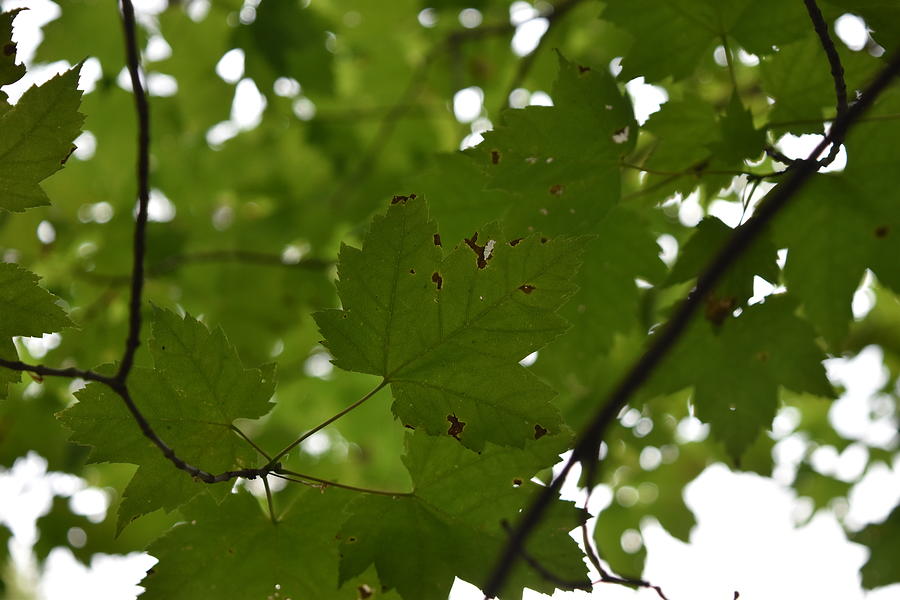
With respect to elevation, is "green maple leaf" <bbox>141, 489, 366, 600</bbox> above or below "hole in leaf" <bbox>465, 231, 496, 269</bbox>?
below

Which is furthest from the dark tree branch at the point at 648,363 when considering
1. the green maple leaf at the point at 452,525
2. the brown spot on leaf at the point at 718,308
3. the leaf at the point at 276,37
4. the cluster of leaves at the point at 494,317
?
the leaf at the point at 276,37

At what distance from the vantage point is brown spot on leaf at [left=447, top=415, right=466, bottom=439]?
104cm

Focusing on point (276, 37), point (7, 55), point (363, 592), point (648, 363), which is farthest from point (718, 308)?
point (276, 37)

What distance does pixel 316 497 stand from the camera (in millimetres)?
1176

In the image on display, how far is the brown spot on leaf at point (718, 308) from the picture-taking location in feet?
4.38

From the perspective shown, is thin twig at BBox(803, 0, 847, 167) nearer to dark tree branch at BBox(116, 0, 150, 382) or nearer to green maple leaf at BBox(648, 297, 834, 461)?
green maple leaf at BBox(648, 297, 834, 461)

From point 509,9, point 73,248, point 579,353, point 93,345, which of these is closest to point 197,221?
point 73,248

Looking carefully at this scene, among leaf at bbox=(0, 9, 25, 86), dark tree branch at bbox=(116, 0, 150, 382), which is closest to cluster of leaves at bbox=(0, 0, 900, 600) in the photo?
leaf at bbox=(0, 9, 25, 86)

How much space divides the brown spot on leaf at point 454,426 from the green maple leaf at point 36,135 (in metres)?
0.66

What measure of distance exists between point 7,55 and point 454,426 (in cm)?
82

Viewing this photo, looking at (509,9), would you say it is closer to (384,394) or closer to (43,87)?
(384,394)

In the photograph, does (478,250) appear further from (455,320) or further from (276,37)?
(276,37)

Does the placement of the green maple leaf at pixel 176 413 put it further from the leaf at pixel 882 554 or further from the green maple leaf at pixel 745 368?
the leaf at pixel 882 554

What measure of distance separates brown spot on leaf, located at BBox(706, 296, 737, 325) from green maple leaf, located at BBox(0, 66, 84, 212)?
42.4 inches
